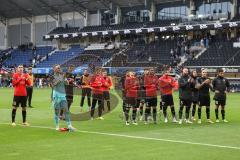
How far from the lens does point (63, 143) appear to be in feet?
48.2

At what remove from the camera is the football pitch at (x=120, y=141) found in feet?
41.7

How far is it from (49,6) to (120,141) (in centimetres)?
6145

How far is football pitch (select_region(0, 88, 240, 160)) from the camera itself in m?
12.7

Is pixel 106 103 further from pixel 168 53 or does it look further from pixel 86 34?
pixel 86 34

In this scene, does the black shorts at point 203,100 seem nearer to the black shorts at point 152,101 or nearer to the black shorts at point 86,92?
the black shorts at point 152,101

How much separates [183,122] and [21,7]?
61.0 meters

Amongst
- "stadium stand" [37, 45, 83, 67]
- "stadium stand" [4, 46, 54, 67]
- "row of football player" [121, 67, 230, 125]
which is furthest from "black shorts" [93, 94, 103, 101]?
"stadium stand" [4, 46, 54, 67]

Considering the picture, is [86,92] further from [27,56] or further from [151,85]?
[27,56]

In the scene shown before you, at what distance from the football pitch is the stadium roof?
4768 cm

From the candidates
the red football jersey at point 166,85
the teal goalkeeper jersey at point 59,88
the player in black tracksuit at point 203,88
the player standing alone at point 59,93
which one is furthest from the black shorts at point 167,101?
the teal goalkeeper jersey at point 59,88

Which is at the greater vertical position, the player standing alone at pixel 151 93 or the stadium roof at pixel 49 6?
the stadium roof at pixel 49 6

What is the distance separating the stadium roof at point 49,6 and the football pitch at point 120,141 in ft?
156

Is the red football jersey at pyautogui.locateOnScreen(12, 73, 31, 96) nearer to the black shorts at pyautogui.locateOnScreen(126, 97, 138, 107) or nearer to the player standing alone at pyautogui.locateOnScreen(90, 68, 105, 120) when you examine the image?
the black shorts at pyautogui.locateOnScreen(126, 97, 138, 107)

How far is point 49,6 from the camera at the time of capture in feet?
245
